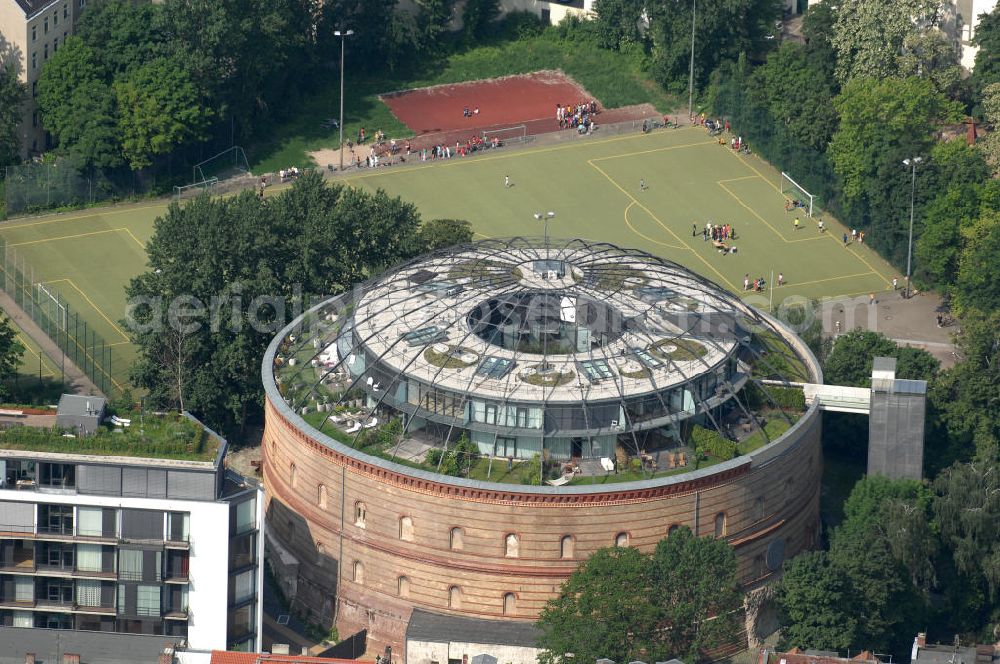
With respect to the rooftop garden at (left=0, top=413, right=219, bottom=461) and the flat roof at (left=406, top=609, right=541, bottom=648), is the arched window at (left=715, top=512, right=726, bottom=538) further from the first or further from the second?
the rooftop garden at (left=0, top=413, right=219, bottom=461)

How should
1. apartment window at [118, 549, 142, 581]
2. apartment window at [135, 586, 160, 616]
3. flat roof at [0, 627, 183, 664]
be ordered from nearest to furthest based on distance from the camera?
1. flat roof at [0, 627, 183, 664]
2. apartment window at [118, 549, 142, 581]
3. apartment window at [135, 586, 160, 616]

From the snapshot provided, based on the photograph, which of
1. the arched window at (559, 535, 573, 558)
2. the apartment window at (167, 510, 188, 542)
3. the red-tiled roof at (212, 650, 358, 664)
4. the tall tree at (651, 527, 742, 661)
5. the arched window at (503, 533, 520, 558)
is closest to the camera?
the red-tiled roof at (212, 650, 358, 664)

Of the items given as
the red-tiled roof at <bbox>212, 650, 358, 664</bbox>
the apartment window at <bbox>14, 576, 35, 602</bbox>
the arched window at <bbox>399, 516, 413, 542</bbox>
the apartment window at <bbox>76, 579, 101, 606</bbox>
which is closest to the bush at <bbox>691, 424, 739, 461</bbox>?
the arched window at <bbox>399, 516, 413, 542</bbox>

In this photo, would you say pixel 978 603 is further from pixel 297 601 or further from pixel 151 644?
pixel 151 644

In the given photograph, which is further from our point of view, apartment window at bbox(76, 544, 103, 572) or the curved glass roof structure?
the curved glass roof structure

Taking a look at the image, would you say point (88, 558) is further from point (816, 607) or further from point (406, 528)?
point (816, 607)

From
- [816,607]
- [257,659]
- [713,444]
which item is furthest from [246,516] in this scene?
[816,607]
